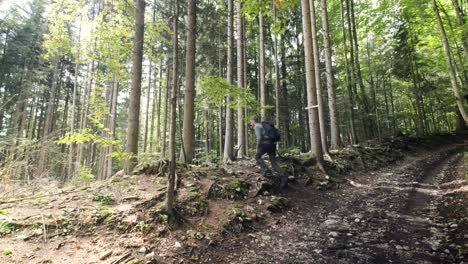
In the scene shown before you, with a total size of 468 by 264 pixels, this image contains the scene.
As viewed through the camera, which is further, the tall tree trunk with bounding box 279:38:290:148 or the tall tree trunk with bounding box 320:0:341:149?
the tall tree trunk with bounding box 279:38:290:148

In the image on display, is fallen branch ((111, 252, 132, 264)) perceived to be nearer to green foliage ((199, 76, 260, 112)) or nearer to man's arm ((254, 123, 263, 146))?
man's arm ((254, 123, 263, 146))

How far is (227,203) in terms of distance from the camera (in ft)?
18.4

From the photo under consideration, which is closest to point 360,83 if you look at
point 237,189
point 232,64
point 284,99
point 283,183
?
point 284,99

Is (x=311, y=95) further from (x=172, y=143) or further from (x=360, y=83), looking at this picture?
(x=360, y=83)

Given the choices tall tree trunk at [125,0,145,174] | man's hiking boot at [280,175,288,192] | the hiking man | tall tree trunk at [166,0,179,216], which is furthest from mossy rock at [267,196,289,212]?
tall tree trunk at [125,0,145,174]

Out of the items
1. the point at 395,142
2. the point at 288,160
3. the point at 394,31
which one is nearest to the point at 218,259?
the point at 288,160

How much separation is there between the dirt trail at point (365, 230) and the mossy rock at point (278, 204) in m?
0.19

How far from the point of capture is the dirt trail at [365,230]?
3719 mm

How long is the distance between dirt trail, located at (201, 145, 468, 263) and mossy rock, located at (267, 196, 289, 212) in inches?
7.6

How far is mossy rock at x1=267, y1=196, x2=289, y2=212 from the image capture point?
18.7 ft

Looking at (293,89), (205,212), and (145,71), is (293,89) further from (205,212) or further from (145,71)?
(205,212)

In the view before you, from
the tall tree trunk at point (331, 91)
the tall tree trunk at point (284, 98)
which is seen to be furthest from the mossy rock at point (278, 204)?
the tall tree trunk at point (284, 98)

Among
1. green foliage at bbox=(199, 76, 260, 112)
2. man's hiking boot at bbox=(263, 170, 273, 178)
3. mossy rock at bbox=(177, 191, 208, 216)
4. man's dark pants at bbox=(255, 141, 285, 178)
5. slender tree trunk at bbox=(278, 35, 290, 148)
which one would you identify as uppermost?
slender tree trunk at bbox=(278, 35, 290, 148)

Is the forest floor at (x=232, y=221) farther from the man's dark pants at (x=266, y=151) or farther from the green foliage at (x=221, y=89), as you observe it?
the green foliage at (x=221, y=89)
